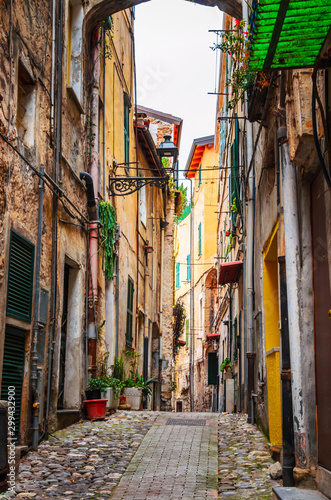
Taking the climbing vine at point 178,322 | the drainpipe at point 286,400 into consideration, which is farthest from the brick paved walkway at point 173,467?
the climbing vine at point 178,322

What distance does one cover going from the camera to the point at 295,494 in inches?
170

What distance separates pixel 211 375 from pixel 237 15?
16238 mm

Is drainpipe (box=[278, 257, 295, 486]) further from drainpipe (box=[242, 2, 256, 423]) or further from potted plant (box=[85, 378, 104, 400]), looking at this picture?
potted plant (box=[85, 378, 104, 400])

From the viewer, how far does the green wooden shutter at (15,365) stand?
6293 mm

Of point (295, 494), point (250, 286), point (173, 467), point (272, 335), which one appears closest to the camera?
point (295, 494)

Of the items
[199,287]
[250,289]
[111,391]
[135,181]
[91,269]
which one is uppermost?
[199,287]

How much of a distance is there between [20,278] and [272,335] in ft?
10.0

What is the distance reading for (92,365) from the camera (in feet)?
33.5

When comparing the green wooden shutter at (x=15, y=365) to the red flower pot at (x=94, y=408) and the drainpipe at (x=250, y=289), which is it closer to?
the red flower pot at (x=94, y=408)

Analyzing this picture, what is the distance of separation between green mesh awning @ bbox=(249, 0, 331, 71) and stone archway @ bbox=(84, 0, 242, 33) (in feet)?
19.8

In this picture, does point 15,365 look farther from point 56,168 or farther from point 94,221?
point 94,221

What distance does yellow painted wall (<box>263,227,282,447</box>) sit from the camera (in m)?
6.49

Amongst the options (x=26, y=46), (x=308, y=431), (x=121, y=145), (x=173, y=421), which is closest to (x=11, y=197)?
(x=26, y=46)

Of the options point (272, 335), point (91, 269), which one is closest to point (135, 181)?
point (91, 269)
